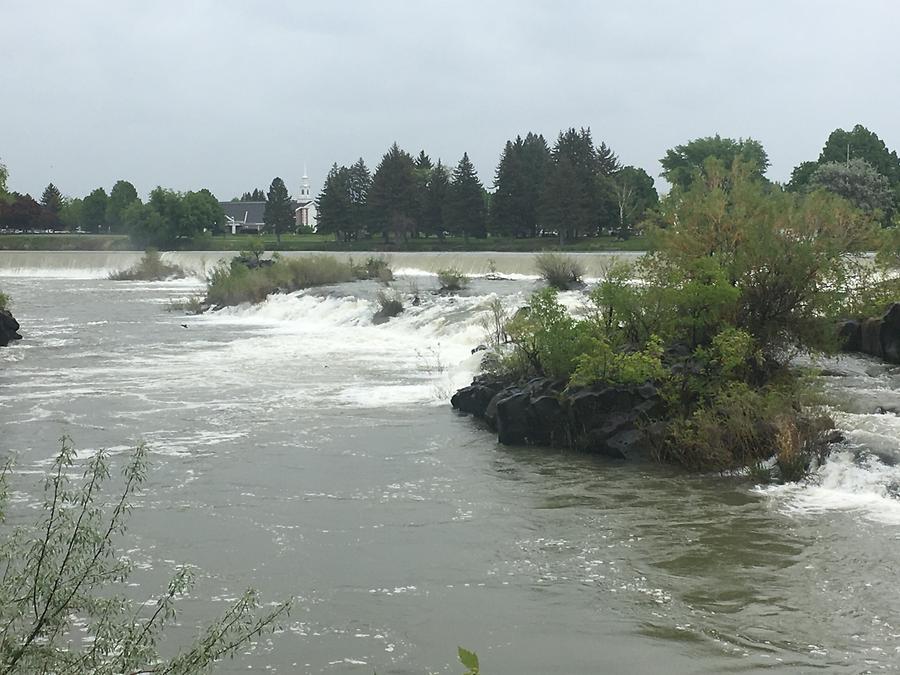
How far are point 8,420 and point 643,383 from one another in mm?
10732

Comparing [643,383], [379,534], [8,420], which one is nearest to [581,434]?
[643,383]

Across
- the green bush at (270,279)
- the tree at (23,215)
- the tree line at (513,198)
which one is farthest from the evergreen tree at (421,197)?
the tree at (23,215)

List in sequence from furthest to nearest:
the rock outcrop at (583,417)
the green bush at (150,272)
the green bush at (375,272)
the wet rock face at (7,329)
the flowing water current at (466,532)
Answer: the green bush at (150,272) < the green bush at (375,272) < the wet rock face at (7,329) < the rock outcrop at (583,417) < the flowing water current at (466,532)

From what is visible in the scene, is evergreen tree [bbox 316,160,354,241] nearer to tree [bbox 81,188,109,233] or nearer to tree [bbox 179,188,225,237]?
tree [bbox 179,188,225,237]

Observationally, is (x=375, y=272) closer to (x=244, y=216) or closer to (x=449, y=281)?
(x=449, y=281)

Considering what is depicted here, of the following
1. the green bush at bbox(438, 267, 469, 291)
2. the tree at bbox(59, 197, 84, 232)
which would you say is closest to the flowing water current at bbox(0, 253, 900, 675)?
the green bush at bbox(438, 267, 469, 291)

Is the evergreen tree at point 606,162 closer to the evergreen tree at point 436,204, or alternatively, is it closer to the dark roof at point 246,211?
the evergreen tree at point 436,204

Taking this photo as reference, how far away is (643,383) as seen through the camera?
50.5 ft

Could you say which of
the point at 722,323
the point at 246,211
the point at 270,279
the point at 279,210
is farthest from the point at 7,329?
the point at 246,211

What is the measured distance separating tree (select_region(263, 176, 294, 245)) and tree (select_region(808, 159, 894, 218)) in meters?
54.6

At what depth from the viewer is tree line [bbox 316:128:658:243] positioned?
2970 inches

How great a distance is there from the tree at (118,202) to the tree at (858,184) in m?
71.7

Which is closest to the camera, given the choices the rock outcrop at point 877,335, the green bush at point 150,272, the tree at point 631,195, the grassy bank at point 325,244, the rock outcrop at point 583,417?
the rock outcrop at point 583,417

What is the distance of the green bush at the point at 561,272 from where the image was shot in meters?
40.3
